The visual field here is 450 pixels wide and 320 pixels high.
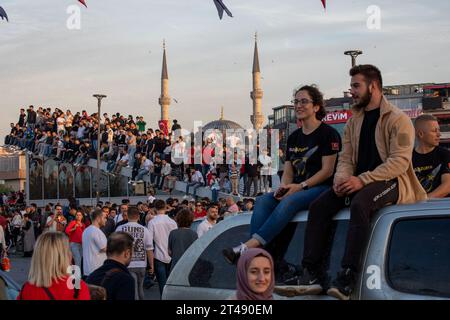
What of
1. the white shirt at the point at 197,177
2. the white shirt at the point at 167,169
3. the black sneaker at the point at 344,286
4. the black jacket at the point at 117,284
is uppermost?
the white shirt at the point at 167,169

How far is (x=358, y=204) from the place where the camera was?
5066mm

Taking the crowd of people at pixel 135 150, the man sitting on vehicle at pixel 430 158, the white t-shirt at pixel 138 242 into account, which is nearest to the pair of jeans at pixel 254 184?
the crowd of people at pixel 135 150

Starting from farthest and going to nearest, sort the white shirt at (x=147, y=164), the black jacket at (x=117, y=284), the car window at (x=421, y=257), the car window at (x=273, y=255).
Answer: the white shirt at (x=147, y=164)
the black jacket at (x=117, y=284)
the car window at (x=273, y=255)
the car window at (x=421, y=257)

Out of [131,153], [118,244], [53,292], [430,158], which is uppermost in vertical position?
[131,153]

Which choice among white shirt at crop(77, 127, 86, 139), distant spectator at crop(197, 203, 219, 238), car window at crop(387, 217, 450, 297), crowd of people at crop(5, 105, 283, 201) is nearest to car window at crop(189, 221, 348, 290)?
car window at crop(387, 217, 450, 297)

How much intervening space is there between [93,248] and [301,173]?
637 centimetres

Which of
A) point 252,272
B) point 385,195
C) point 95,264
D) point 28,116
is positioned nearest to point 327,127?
point 385,195

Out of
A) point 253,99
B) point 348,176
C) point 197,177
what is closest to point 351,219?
point 348,176

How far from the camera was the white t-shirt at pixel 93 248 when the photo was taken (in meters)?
11.8

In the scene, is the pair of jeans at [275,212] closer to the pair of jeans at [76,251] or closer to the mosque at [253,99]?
the pair of jeans at [76,251]

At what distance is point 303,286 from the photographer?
529 cm

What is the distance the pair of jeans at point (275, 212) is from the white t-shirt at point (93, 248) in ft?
20.9

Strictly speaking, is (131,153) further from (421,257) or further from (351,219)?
(421,257)

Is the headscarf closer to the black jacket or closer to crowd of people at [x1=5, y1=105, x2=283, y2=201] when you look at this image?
the black jacket
